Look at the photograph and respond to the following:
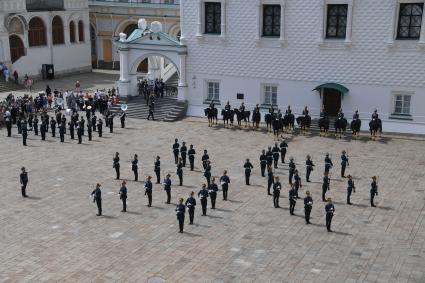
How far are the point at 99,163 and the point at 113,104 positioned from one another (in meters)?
11.6

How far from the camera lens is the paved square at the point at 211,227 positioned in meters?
16.8

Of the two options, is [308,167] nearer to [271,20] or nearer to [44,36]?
[271,20]

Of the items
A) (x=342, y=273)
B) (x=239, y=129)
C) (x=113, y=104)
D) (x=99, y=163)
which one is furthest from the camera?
(x=113, y=104)

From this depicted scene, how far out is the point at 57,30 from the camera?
5203 cm

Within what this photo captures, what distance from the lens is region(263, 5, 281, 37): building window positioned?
34.7 meters

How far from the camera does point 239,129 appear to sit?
34.1 metres

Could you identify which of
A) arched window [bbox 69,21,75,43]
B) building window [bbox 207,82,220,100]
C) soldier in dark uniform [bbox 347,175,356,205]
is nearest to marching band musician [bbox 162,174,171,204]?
soldier in dark uniform [bbox 347,175,356,205]

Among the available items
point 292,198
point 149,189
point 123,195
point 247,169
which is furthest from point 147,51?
point 292,198

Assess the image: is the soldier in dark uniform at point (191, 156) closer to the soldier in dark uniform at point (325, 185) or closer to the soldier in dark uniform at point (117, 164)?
the soldier in dark uniform at point (117, 164)

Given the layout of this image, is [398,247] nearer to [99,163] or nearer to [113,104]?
[99,163]

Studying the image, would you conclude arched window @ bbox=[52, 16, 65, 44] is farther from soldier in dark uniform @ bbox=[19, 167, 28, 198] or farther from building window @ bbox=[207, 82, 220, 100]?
soldier in dark uniform @ bbox=[19, 167, 28, 198]

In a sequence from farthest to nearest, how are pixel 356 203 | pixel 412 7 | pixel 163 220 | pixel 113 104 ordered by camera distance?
pixel 113 104
pixel 412 7
pixel 356 203
pixel 163 220

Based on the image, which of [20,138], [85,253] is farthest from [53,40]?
Answer: [85,253]

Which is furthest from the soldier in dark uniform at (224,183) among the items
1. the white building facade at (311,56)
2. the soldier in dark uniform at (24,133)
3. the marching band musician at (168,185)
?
the white building facade at (311,56)
